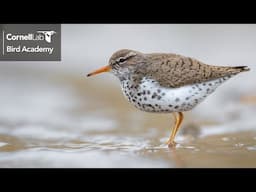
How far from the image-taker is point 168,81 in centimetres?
971

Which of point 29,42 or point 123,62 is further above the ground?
point 29,42

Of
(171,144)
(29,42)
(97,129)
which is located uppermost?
(29,42)

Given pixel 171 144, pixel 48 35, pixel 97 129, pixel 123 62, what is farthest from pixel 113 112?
pixel 171 144

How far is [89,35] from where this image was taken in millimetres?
20609

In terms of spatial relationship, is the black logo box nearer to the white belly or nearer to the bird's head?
the bird's head

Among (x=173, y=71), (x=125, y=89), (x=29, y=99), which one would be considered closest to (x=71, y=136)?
(x=125, y=89)

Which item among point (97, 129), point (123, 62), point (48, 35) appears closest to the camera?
A: point (123, 62)

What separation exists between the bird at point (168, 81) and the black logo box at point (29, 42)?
206cm

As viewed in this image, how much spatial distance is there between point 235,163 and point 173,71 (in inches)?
86.8

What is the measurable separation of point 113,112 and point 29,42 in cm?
360

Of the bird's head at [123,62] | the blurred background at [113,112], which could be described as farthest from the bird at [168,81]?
the blurred background at [113,112]

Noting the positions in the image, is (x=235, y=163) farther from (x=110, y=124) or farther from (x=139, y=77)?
(x=110, y=124)

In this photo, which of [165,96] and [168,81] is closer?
[165,96]

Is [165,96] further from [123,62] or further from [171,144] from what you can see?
[123,62]
